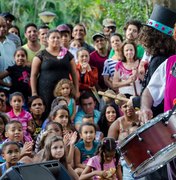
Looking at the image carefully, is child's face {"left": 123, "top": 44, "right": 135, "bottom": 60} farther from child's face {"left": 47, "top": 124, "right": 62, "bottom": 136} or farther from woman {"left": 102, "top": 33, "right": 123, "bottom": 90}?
child's face {"left": 47, "top": 124, "right": 62, "bottom": 136}

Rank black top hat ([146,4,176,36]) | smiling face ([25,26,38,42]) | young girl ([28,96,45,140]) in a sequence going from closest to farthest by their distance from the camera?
1. black top hat ([146,4,176,36])
2. young girl ([28,96,45,140])
3. smiling face ([25,26,38,42])

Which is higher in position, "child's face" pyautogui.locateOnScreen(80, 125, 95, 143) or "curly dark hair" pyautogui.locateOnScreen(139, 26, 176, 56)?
"curly dark hair" pyautogui.locateOnScreen(139, 26, 176, 56)

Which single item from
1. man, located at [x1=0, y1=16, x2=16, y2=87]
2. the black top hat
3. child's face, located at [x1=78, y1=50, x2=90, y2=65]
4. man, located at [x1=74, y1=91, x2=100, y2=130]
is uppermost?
man, located at [x1=0, y1=16, x2=16, y2=87]

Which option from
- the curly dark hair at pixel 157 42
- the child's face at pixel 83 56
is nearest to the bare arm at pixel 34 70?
the child's face at pixel 83 56

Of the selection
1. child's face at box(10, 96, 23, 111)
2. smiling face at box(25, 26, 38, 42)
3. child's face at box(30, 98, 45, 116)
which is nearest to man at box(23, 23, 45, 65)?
smiling face at box(25, 26, 38, 42)

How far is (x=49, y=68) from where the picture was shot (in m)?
12.5

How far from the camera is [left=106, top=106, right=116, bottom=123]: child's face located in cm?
1243

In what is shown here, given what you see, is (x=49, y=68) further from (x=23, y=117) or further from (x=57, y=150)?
(x=57, y=150)

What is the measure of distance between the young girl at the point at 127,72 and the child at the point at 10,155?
11.2 ft

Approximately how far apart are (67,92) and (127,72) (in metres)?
1.14

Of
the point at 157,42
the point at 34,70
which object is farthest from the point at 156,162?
the point at 34,70

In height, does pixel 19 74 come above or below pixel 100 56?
below

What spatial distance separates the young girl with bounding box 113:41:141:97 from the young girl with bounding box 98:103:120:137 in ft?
1.87

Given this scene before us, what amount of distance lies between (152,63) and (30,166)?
7.21 feet
